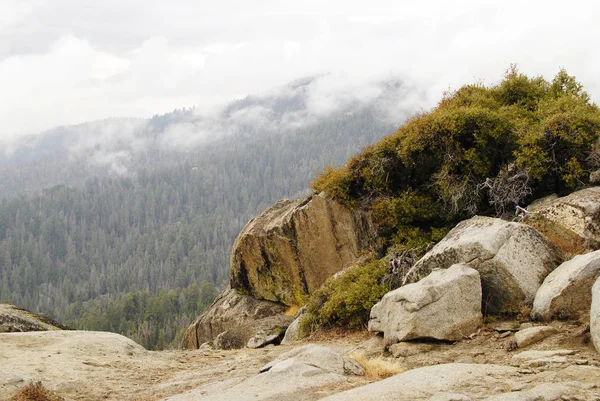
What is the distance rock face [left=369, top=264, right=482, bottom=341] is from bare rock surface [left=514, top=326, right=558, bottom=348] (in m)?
1.34

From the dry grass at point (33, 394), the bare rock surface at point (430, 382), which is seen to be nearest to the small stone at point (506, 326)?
the bare rock surface at point (430, 382)

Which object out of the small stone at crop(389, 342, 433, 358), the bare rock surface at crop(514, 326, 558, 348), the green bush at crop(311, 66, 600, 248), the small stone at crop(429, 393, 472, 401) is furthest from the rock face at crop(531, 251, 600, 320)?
the green bush at crop(311, 66, 600, 248)

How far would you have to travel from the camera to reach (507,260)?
11.6 meters

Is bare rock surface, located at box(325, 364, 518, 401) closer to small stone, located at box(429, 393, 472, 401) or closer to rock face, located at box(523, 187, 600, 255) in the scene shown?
small stone, located at box(429, 393, 472, 401)

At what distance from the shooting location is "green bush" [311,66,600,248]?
1559 centimetres

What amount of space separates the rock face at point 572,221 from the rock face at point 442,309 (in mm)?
3067

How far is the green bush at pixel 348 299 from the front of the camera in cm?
1451

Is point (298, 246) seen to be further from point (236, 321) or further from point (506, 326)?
point (506, 326)

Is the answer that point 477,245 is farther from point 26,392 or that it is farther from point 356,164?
point 26,392

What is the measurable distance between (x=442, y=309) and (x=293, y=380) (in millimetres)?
4069

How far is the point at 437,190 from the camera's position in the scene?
1755 cm

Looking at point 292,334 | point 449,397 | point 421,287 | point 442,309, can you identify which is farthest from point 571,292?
point 292,334

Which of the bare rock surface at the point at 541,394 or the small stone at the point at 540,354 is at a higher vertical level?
the bare rock surface at the point at 541,394

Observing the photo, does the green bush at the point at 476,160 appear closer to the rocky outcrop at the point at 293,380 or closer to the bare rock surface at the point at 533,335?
the bare rock surface at the point at 533,335
